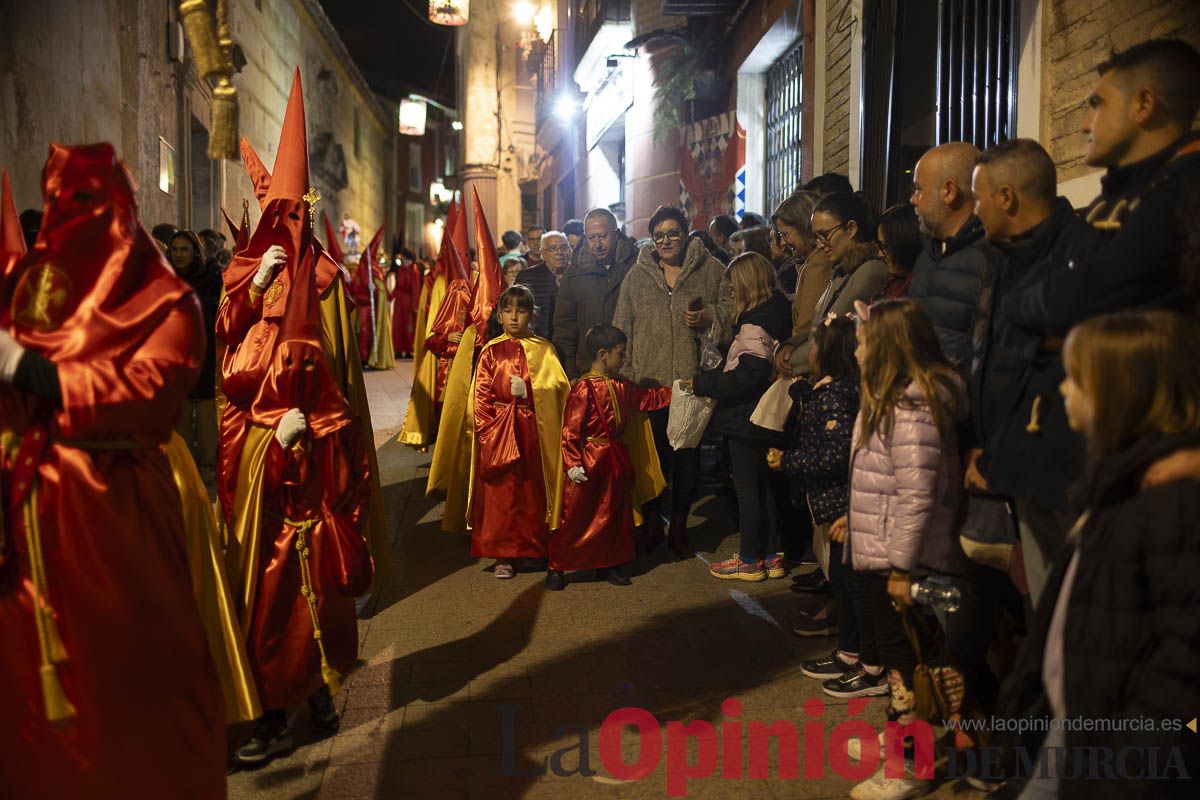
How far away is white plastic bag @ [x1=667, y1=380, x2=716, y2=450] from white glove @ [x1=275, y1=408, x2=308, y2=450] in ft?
9.82

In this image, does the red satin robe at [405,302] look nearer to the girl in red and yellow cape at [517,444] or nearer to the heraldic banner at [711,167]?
the heraldic banner at [711,167]

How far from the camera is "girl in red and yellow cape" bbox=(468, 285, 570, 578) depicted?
6254 mm

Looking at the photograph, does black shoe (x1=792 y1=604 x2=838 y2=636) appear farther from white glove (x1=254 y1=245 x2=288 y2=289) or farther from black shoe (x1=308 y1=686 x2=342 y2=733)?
white glove (x1=254 y1=245 x2=288 y2=289)

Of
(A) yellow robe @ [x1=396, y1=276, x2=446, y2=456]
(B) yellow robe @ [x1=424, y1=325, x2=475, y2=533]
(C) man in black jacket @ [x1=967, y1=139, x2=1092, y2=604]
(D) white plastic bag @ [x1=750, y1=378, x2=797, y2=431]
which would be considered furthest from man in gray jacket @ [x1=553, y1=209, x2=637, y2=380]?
(C) man in black jacket @ [x1=967, y1=139, x2=1092, y2=604]

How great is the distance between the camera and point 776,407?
5680 mm

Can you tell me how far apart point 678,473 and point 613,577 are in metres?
0.91

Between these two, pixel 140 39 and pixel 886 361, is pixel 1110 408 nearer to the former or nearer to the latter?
pixel 886 361

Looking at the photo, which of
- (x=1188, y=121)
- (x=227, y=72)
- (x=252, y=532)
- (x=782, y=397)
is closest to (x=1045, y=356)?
(x=1188, y=121)

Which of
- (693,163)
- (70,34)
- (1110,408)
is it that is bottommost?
(1110,408)

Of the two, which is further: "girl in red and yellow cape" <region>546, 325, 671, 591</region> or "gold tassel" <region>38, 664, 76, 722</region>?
"girl in red and yellow cape" <region>546, 325, 671, 591</region>

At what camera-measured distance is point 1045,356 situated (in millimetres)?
3248

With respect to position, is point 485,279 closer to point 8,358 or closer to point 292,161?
point 292,161

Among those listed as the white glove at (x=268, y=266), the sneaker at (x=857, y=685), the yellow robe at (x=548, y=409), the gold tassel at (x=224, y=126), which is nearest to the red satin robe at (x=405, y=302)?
the gold tassel at (x=224, y=126)

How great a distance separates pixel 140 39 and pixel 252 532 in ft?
33.9
